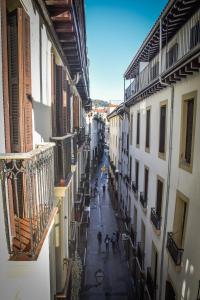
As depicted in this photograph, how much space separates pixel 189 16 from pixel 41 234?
9154 millimetres

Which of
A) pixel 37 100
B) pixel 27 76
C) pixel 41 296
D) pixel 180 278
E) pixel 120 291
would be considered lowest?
pixel 120 291

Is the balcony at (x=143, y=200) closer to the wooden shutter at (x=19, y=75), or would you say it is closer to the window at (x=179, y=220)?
the window at (x=179, y=220)

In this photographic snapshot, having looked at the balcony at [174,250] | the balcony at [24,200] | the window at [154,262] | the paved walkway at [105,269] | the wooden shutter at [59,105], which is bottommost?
the paved walkway at [105,269]

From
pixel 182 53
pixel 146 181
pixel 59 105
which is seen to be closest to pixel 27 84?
pixel 59 105

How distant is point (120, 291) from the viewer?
1443cm

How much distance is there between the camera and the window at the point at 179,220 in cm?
825

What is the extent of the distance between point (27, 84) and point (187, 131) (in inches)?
233

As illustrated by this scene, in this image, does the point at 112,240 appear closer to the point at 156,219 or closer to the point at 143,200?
the point at 143,200

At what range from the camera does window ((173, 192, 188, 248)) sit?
825cm

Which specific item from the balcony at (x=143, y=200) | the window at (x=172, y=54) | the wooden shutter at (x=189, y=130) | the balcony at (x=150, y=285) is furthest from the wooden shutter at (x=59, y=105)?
the balcony at (x=150, y=285)

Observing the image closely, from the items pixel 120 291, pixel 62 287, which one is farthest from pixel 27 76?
pixel 120 291

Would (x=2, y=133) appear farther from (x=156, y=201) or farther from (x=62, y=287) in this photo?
(x=156, y=201)

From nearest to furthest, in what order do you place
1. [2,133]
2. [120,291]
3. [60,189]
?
[2,133], [60,189], [120,291]

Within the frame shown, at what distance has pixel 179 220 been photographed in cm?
850
